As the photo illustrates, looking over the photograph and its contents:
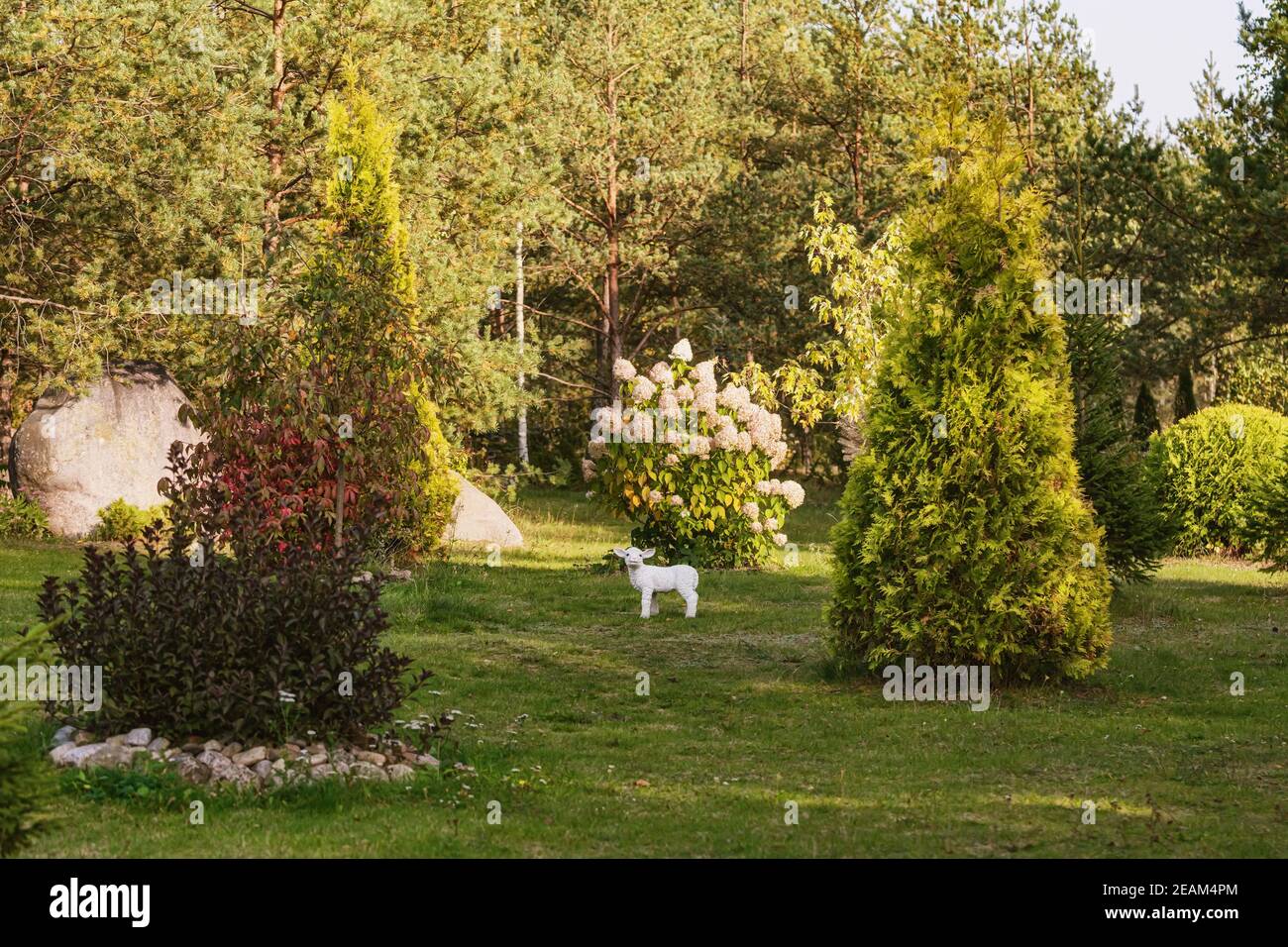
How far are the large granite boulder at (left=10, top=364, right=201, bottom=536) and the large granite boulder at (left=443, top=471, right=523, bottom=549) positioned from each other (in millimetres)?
3565

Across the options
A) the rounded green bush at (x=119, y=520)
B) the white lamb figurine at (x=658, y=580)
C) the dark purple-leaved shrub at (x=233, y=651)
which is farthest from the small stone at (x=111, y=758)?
the rounded green bush at (x=119, y=520)

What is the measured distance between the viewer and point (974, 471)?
30.9 feet

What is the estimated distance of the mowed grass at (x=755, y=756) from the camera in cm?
602

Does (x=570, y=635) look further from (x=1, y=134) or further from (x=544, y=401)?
(x=544, y=401)

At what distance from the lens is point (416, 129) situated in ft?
69.2

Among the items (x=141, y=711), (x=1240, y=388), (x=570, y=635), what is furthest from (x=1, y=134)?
(x=1240, y=388)

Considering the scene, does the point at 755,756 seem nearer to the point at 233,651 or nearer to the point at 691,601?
the point at 233,651

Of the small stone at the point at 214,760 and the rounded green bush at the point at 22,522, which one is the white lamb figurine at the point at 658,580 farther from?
the rounded green bush at the point at 22,522

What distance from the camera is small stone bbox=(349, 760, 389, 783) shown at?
6.71m

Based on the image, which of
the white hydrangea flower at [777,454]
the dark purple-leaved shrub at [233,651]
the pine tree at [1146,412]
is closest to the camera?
the dark purple-leaved shrub at [233,651]


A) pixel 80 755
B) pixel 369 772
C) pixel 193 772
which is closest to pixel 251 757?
pixel 193 772

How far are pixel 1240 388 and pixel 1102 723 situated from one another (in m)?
28.9

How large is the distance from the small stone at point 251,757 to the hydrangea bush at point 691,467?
9090 millimetres

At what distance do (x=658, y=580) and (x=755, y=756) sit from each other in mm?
4962
